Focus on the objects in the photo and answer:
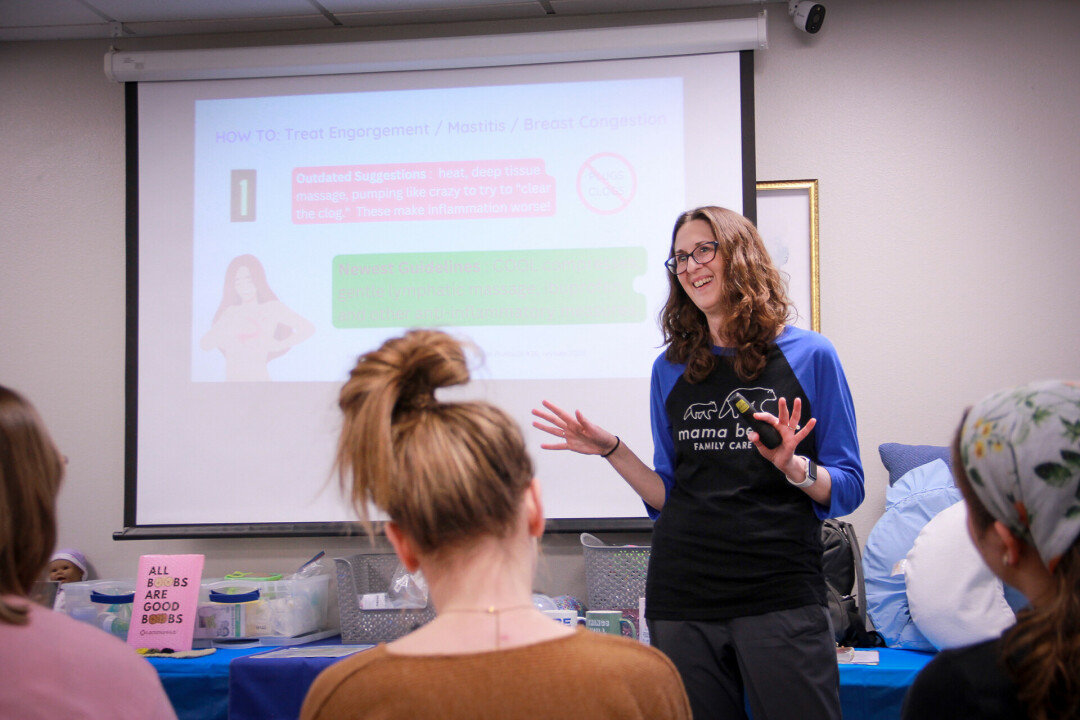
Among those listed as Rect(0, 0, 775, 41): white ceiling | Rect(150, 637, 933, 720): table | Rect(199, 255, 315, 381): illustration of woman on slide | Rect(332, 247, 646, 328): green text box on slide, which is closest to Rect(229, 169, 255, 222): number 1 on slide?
Rect(199, 255, 315, 381): illustration of woman on slide

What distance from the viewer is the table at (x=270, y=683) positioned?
2.30 meters

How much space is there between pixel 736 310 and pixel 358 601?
5.43 ft

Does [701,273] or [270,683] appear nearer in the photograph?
[701,273]

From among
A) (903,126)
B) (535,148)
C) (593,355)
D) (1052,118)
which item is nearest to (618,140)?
(535,148)

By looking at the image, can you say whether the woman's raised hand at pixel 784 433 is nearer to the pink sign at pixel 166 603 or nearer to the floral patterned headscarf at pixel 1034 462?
the floral patterned headscarf at pixel 1034 462

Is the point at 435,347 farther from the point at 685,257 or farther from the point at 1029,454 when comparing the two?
the point at 685,257

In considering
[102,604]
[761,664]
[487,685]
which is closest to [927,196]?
[761,664]

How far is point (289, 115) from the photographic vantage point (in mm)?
3209

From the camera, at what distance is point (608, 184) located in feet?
10.0

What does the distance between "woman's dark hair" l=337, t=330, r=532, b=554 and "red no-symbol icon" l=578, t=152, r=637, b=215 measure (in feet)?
7.34

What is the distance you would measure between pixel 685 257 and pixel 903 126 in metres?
1.67

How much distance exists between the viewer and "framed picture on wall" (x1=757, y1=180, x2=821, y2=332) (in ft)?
9.98

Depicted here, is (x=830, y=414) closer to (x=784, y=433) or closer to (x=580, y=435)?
(x=784, y=433)

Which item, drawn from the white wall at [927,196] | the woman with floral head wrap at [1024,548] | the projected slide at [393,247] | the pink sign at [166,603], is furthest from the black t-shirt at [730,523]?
the pink sign at [166,603]
